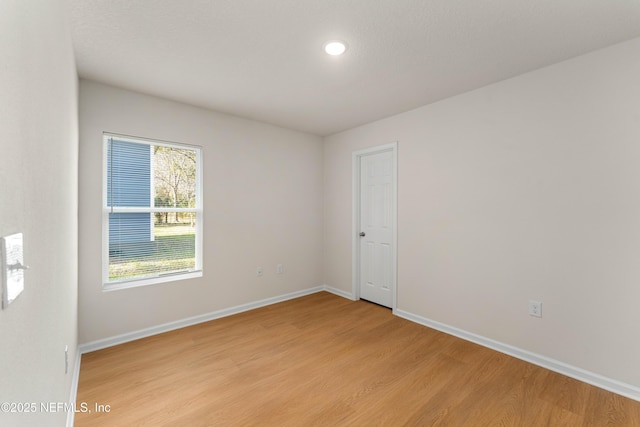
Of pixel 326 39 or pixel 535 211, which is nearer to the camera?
A: pixel 326 39

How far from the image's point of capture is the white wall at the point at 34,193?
697mm

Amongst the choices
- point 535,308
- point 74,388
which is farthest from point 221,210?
point 535,308

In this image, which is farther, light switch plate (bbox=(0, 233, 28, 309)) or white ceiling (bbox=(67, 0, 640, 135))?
white ceiling (bbox=(67, 0, 640, 135))

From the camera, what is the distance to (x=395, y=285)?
3.53m

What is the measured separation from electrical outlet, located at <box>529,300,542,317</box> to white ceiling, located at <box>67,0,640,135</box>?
2035mm

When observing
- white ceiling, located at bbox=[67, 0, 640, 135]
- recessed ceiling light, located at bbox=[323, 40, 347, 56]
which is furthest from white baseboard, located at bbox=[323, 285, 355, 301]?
recessed ceiling light, located at bbox=[323, 40, 347, 56]

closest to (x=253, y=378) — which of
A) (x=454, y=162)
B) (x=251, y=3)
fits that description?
(x=251, y=3)

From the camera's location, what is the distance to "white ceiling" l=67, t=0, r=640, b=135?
1.72 metres

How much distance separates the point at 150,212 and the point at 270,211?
57.9 inches

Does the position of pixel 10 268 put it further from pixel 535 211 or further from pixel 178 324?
pixel 535 211

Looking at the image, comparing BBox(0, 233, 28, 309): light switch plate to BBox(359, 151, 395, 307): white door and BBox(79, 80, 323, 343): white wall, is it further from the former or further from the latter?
BBox(359, 151, 395, 307): white door

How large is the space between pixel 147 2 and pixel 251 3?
0.62 meters

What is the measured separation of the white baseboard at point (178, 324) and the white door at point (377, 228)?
110 cm

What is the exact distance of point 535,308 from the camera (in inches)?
95.7
